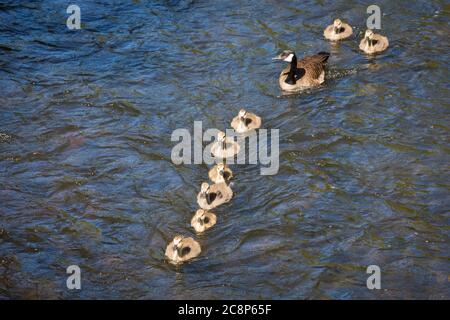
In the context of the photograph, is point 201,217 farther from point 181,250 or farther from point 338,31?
point 338,31

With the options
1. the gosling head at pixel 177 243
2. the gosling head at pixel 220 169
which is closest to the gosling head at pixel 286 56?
the gosling head at pixel 220 169

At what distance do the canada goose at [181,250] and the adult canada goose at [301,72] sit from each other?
5.28m

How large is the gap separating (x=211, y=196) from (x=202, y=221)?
21.3 inches

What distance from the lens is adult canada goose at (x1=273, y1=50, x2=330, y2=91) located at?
14.5 meters

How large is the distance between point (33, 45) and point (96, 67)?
200 cm

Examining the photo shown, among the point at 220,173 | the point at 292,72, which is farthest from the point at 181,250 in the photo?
the point at 292,72

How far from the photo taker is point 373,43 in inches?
597

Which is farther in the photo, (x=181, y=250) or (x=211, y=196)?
(x=211, y=196)

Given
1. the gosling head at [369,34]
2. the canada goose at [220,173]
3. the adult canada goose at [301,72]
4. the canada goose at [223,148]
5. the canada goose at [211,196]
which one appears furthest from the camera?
the gosling head at [369,34]

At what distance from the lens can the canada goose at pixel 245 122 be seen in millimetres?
13172

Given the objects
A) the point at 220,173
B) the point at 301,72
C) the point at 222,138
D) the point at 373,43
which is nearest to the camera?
the point at 220,173

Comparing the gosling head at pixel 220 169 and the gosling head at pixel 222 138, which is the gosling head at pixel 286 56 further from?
the gosling head at pixel 220 169

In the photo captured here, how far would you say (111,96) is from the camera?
14.9m
